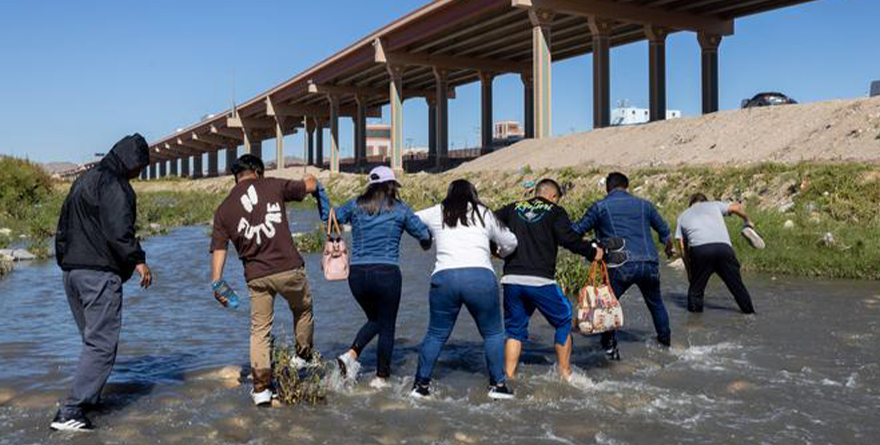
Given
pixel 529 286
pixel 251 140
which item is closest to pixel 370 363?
pixel 529 286

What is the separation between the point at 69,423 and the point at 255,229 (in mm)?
1793

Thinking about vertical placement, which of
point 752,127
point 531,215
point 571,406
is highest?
point 752,127

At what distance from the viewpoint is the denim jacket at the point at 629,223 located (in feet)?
23.5

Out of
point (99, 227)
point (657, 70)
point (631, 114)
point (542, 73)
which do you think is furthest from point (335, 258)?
point (631, 114)

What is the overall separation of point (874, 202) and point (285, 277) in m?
13.1

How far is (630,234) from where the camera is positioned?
718cm

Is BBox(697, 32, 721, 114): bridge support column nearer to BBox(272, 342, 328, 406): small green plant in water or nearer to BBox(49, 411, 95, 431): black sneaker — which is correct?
BBox(272, 342, 328, 406): small green plant in water

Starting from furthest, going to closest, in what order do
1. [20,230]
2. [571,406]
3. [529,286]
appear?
[20,230]
[529,286]
[571,406]

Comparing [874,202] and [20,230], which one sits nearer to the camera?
[874,202]

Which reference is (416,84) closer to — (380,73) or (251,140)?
(380,73)

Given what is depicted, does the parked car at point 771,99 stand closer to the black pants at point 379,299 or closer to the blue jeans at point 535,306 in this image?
the blue jeans at point 535,306

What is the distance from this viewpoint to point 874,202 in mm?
14570

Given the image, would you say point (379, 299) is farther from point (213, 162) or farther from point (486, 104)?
point (213, 162)

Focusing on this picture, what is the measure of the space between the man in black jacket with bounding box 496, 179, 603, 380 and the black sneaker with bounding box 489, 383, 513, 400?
0.44 m
